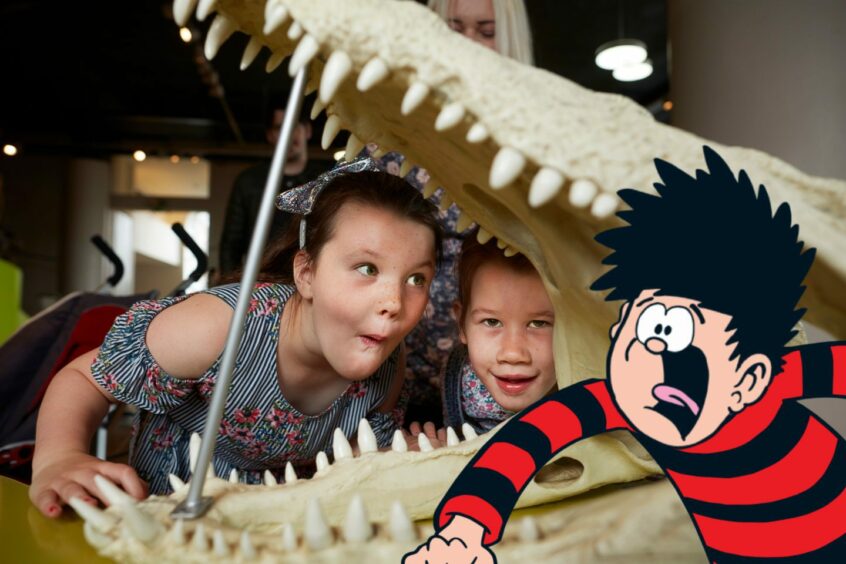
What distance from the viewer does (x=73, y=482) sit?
1.94 ft

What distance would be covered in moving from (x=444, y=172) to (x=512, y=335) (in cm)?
38

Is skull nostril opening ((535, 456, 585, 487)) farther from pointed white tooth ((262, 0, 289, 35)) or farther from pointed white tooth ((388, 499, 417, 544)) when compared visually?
pointed white tooth ((262, 0, 289, 35))

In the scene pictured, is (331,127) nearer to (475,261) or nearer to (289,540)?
(289,540)

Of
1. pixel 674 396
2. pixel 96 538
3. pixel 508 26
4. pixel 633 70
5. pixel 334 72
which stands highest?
pixel 633 70

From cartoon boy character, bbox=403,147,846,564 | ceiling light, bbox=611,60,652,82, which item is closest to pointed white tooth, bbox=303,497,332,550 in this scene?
cartoon boy character, bbox=403,147,846,564

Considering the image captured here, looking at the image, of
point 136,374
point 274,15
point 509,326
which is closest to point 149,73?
point 136,374

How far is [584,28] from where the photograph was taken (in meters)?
5.46

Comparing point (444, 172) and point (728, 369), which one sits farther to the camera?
point (444, 172)

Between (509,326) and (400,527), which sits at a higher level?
(509,326)

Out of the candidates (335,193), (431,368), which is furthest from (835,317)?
(431,368)

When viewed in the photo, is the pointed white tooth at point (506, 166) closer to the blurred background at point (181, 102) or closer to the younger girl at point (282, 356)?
the younger girl at point (282, 356)

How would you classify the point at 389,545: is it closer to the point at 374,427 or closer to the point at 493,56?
the point at 493,56

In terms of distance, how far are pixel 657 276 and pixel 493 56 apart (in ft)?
0.59

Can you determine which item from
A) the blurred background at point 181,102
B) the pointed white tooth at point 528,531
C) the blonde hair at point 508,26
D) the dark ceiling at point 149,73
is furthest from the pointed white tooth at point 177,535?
the dark ceiling at point 149,73
